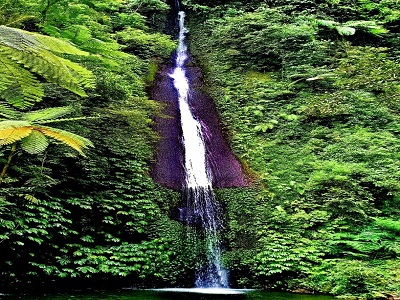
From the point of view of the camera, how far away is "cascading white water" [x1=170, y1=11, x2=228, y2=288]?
8.05 meters

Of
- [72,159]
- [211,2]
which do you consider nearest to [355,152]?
[72,159]

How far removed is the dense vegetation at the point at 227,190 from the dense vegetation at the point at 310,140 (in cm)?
4

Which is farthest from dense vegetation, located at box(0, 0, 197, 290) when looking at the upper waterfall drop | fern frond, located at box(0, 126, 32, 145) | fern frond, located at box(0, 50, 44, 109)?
fern frond, located at box(0, 50, 44, 109)

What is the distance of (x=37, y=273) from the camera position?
6.31 m

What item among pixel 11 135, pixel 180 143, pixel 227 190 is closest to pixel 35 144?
pixel 11 135

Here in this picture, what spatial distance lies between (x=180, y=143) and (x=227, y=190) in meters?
2.49

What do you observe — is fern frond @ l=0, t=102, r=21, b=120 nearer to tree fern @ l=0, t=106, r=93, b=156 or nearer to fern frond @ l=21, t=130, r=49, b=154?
tree fern @ l=0, t=106, r=93, b=156

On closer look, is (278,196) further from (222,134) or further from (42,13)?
(42,13)

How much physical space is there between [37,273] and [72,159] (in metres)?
2.42

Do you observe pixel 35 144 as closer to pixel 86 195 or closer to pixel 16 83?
pixel 16 83

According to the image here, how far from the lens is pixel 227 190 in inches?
400

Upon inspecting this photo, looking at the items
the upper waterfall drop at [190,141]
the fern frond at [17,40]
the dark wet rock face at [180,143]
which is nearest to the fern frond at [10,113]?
the fern frond at [17,40]

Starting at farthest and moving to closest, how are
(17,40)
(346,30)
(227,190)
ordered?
(346,30)
(227,190)
(17,40)

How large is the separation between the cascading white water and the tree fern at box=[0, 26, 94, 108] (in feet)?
23.4
